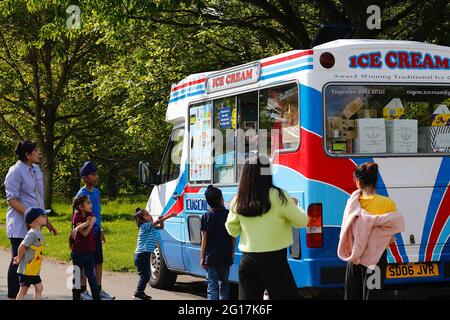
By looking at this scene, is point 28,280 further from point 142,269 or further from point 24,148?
point 142,269

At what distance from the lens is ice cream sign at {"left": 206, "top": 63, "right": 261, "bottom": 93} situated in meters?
9.39

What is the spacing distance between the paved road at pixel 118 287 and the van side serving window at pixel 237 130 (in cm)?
166

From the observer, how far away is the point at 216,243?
27.6 feet

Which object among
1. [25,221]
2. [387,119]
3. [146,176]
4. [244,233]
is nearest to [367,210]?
[244,233]

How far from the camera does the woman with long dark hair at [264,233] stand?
6.34m

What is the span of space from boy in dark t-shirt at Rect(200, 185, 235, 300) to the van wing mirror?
324 centimetres

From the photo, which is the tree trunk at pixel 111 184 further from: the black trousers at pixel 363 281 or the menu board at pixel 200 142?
the black trousers at pixel 363 281

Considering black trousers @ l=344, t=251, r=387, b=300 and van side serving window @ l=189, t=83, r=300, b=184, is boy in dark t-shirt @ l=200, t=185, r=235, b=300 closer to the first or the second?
van side serving window @ l=189, t=83, r=300, b=184

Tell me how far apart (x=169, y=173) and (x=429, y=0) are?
8214 millimetres

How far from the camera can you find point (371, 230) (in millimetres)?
7145

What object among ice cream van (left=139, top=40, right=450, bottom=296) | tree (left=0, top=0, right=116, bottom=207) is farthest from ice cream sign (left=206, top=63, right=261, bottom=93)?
tree (left=0, top=0, right=116, bottom=207)

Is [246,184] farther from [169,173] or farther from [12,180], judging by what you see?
[169,173]

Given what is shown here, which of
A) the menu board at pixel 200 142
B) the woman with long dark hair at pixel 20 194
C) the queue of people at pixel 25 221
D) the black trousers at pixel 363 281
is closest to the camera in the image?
the black trousers at pixel 363 281

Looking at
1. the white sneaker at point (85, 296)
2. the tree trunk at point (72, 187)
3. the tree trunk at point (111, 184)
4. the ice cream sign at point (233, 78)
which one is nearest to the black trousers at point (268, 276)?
the ice cream sign at point (233, 78)
